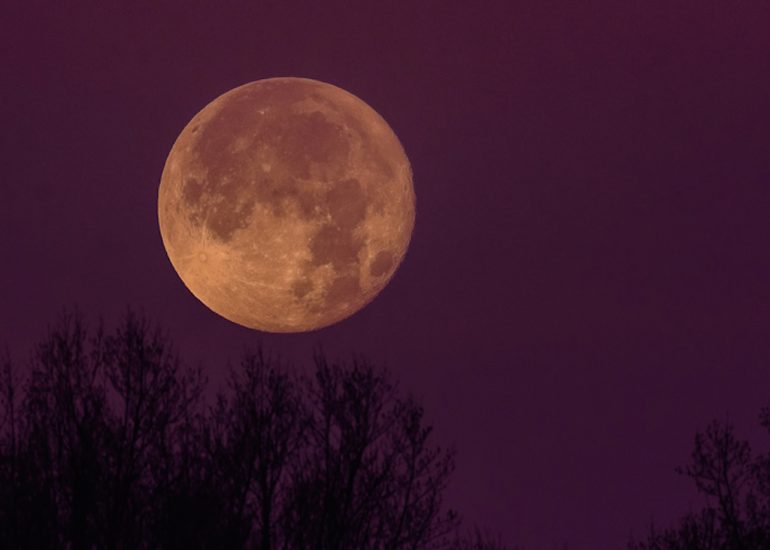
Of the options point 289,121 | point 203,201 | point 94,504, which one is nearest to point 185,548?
point 94,504

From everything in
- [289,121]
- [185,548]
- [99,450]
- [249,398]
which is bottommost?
[185,548]

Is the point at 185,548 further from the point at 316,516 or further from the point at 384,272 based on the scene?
the point at 384,272

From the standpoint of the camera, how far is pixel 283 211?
27.7m

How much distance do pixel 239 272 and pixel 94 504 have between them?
5830 mm

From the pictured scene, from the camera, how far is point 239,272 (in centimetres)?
2817

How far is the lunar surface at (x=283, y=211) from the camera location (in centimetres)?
2773

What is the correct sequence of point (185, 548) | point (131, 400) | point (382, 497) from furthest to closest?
point (382, 497), point (131, 400), point (185, 548)

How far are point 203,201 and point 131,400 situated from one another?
14.9 ft

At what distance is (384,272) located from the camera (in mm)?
29359

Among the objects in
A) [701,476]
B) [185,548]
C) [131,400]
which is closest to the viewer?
[185,548]

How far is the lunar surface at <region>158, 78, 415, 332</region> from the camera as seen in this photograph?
2773 cm

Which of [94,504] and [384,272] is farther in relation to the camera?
[384,272]

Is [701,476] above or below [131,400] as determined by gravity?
above

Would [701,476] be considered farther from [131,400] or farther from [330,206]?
[131,400]
